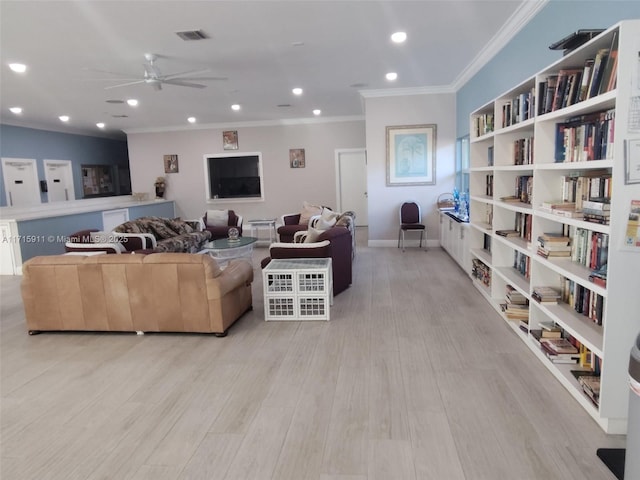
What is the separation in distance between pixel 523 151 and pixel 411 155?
4.00 meters

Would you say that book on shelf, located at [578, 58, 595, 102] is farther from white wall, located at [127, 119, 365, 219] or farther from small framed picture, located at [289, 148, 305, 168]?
small framed picture, located at [289, 148, 305, 168]

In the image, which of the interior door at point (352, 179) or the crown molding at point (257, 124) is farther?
the interior door at point (352, 179)

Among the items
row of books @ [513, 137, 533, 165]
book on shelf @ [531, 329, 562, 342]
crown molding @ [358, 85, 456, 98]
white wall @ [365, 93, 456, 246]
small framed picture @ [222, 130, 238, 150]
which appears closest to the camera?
book on shelf @ [531, 329, 562, 342]

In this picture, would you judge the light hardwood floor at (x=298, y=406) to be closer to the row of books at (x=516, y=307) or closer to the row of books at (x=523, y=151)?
the row of books at (x=516, y=307)

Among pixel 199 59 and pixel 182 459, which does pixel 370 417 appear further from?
pixel 199 59

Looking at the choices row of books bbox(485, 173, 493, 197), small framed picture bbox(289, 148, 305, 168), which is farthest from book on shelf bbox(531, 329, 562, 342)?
small framed picture bbox(289, 148, 305, 168)

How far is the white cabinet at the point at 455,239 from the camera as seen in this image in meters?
5.43

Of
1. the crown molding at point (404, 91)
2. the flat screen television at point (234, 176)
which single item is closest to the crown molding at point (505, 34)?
the crown molding at point (404, 91)

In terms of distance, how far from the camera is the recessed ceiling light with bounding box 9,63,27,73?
499cm

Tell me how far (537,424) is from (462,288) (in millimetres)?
2765

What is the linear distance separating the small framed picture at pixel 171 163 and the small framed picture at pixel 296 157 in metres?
2.94

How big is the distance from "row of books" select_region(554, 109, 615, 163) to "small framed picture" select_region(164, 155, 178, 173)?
9342 millimetres

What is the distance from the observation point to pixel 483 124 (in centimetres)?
454

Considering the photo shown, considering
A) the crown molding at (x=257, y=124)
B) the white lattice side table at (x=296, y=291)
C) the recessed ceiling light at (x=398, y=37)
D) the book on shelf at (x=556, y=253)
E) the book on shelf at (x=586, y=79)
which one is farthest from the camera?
the crown molding at (x=257, y=124)
